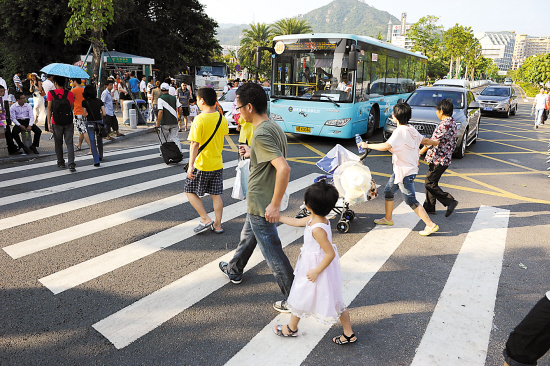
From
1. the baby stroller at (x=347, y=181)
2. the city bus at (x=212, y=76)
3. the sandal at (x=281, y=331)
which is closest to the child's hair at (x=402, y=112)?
the baby stroller at (x=347, y=181)

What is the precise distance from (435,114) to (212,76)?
28.5 m

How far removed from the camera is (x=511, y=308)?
3699mm

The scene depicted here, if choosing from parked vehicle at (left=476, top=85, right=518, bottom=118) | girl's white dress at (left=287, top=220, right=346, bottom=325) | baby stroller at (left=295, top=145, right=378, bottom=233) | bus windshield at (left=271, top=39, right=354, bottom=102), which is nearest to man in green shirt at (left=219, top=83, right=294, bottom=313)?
girl's white dress at (left=287, top=220, right=346, bottom=325)

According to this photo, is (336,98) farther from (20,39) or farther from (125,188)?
(20,39)

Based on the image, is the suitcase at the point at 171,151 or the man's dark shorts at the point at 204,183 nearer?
the man's dark shorts at the point at 204,183

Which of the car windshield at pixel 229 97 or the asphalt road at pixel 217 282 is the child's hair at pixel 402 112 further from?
the car windshield at pixel 229 97

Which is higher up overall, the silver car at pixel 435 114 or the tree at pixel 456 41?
the tree at pixel 456 41

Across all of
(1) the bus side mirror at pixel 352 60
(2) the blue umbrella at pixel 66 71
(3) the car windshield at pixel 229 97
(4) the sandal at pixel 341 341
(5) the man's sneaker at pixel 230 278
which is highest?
(1) the bus side mirror at pixel 352 60

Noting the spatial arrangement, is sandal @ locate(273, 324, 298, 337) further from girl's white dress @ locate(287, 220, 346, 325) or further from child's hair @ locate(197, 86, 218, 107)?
child's hair @ locate(197, 86, 218, 107)

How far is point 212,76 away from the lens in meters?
36.0

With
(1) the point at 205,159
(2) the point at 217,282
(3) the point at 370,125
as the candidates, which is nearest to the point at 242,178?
(1) the point at 205,159

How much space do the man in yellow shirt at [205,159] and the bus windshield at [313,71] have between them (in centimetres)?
700

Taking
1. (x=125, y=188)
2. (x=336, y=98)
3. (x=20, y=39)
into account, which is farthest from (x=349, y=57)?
(x=20, y=39)

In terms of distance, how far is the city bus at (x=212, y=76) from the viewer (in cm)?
3578
